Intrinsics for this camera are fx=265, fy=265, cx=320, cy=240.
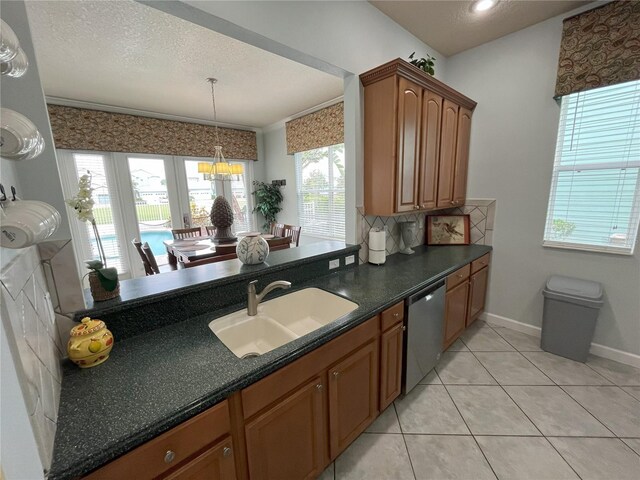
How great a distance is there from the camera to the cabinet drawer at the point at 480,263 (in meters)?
2.41

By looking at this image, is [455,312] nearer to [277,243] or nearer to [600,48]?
[277,243]

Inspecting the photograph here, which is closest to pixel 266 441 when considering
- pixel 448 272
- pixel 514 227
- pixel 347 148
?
pixel 448 272

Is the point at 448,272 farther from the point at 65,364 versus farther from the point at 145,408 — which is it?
the point at 65,364

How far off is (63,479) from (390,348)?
140cm

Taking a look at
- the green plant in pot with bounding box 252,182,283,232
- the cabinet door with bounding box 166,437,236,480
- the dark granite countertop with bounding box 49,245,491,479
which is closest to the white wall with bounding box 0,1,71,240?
the dark granite countertop with bounding box 49,245,491,479

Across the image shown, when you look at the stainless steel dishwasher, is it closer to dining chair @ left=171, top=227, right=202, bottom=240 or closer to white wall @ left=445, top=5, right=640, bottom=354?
white wall @ left=445, top=5, right=640, bottom=354

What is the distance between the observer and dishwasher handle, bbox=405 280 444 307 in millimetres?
1646

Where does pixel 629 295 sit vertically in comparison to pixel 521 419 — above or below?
above

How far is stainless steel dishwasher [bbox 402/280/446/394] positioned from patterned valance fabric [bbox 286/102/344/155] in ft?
8.82

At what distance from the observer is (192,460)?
822 millimetres

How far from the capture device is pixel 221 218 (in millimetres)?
3211

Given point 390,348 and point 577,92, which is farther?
point 577,92

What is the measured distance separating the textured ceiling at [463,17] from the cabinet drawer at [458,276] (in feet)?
6.50

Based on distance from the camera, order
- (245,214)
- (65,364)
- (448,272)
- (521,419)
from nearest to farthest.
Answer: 1. (65,364)
2. (521,419)
3. (448,272)
4. (245,214)
